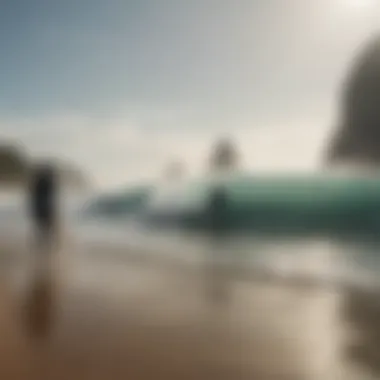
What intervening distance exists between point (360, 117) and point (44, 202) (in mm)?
996

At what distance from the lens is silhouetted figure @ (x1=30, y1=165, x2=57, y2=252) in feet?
5.51

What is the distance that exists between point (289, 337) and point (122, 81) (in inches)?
34.9

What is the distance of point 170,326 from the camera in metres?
1.39

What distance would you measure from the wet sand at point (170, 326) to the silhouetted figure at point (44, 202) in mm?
127

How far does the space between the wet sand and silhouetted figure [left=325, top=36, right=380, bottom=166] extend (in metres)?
0.41

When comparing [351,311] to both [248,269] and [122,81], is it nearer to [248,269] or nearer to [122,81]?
[248,269]

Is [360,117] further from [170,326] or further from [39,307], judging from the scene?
[39,307]

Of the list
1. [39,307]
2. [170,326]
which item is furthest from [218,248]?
[39,307]

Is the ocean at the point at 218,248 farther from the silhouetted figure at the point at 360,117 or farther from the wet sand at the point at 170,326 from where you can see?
the silhouetted figure at the point at 360,117

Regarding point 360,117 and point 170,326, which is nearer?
point 170,326

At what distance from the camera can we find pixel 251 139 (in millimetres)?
1593

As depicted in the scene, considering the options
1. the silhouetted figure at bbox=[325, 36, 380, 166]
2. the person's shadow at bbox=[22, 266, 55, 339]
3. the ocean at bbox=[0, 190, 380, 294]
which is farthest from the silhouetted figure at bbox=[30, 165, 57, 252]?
the silhouetted figure at bbox=[325, 36, 380, 166]

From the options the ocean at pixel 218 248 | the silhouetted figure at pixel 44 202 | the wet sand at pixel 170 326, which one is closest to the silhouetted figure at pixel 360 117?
the ocean at pixel 218 248

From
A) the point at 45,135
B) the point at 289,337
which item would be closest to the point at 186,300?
the point at 289,337
